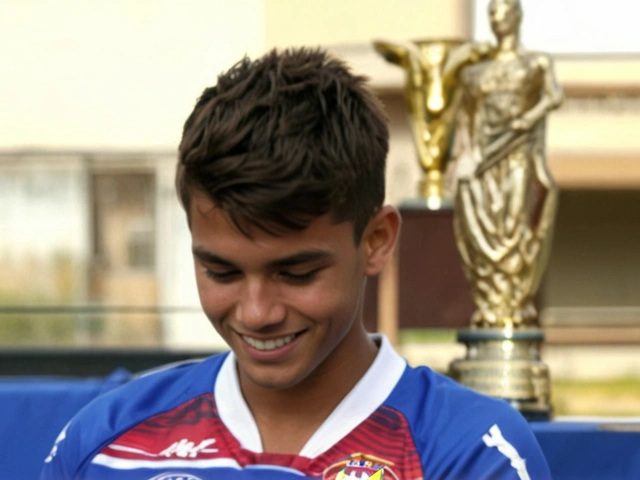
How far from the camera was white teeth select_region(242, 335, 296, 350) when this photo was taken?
1.83 metres

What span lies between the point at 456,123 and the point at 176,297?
8966 millimetres

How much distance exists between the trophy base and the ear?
4.84 ft

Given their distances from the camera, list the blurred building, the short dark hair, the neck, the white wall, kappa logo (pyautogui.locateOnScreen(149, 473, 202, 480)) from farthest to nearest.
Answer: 1. the white wall
2. the blurred building
3. the neck
4. kappa logo (pyautogui.locateOnScreen(149, 473, 202, 480))
5. the short dark hair

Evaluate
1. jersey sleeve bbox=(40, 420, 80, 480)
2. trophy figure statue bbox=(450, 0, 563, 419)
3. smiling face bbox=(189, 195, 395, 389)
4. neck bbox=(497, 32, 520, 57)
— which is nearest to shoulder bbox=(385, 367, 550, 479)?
smiling face bbox=(189, 195, 395, 389)

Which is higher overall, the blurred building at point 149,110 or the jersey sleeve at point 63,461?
the jersey sleeve at point 63,461

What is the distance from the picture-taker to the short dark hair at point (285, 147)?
179cm

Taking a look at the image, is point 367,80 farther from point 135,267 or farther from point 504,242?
point 135,267

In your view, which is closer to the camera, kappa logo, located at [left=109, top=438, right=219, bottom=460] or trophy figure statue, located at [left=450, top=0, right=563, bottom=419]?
kappa logo, located at [left=109, top=438, right=219, bottom=460]

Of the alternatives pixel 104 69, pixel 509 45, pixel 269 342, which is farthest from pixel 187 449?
pixel 104 69

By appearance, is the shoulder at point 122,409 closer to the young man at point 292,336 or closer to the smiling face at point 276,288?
the young man at point 292,336

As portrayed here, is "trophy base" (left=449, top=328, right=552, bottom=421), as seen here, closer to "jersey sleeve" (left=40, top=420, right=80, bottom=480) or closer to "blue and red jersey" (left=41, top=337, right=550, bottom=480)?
"blue and red jersey" (left=41, top=337, right=550, bottom=480)

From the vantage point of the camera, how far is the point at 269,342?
1.83 m

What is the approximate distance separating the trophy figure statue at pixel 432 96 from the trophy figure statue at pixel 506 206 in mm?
678

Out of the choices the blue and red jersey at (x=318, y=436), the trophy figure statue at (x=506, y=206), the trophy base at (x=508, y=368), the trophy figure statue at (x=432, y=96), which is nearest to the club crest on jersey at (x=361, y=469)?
the blue and red jersey at (x=318, y=436)
